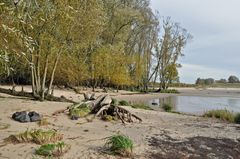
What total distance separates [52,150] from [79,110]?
6.01 metres

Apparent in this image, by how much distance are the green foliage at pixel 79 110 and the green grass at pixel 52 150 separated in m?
5.32

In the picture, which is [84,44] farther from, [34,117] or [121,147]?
[121,147]

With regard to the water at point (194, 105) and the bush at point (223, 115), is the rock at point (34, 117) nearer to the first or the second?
the bush at point (223, 115)

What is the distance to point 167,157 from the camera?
9.36m

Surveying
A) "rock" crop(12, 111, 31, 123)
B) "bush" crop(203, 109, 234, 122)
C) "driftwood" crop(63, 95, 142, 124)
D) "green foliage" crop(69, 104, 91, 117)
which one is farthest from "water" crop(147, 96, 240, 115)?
"rock" crop(12, 111, 31, 123)

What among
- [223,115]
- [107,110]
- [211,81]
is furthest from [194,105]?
[211,81]

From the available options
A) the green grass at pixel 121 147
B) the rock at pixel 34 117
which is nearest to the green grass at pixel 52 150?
the green grass at pixel 121 147

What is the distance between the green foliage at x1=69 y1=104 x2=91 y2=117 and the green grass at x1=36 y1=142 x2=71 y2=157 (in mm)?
5322

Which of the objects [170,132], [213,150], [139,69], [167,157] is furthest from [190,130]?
[139,69]

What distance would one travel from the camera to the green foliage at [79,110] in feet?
46.4

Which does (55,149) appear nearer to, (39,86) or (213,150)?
(213,150)

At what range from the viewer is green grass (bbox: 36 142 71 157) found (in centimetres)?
838

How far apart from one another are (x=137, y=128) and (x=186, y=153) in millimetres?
3187

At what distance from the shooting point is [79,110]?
47.4 feet
